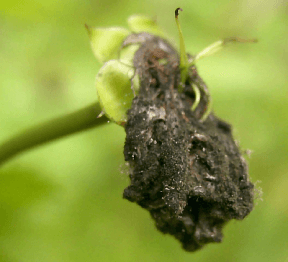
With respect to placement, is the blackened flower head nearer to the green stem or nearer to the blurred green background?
the green stem

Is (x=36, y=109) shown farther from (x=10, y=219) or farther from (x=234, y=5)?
(x=234, y=5)

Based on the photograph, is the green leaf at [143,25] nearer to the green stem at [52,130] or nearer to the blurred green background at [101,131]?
the green stem at [52,130]

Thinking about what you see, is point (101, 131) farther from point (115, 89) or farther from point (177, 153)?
point (177, 153)

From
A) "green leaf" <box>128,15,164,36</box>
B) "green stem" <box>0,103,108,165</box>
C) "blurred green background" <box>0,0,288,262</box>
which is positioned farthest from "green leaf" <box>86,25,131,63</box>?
"blurred green background" <box>0,0,288,262</box>

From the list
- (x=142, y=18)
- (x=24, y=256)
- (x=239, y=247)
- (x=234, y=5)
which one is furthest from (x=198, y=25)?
(x=24, y=256)

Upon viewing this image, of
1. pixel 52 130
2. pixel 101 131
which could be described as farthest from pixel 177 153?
pixel 101 131

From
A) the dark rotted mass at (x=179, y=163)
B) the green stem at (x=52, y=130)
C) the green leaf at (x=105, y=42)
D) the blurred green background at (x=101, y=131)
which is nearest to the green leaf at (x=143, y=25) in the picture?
the green leaf at (x=105, y=42)

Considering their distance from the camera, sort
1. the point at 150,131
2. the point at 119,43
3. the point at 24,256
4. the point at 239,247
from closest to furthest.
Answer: the point at 150,131, the point at 119,43, the point at 24,256, the point at 239,247
